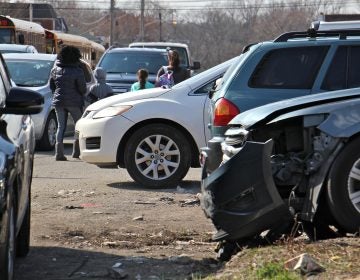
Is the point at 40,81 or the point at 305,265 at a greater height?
the point at 305,265

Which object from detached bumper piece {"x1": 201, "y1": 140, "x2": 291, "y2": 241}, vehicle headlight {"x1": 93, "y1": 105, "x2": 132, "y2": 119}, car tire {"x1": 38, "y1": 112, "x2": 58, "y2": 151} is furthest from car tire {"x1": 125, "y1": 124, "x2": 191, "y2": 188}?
car tire {"x1": 38, "y1": 112, "x2": 58, "y2": 151}

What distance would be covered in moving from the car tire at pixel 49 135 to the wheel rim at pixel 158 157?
5.79m

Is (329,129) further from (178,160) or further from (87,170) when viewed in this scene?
(87,170)

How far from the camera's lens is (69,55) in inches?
600

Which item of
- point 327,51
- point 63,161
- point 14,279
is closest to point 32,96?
point 14,279

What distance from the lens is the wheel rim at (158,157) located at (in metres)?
11.7

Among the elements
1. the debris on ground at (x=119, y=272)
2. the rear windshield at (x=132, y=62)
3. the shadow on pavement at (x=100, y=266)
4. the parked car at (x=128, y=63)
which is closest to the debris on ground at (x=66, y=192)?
the shadow on pavement at (x=100, y=266)

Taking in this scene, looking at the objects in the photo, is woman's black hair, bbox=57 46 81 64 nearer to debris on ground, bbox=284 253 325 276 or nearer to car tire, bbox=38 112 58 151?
car tire, bbox=38 112 58 151

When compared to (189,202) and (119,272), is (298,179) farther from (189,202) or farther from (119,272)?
(189,202)

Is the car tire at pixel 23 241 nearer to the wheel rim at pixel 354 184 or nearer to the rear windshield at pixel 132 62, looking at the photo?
the wheel rim at pixel 354 184

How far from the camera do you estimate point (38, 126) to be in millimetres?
16859

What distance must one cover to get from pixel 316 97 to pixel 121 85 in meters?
14.5

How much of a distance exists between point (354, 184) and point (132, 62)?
15.8 metres

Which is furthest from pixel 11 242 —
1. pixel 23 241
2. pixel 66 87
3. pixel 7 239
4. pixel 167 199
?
pixel 66 87
